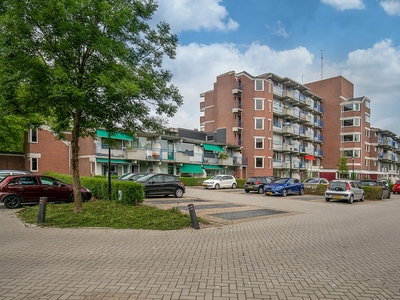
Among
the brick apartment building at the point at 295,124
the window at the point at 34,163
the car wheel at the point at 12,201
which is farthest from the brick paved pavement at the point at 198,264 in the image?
the brick apartment building at the point at 295,124

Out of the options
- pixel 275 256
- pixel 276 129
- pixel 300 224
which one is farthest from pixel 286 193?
pixel 276 129

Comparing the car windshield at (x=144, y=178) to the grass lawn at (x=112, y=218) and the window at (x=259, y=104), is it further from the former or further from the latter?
the window at (x=259, y=104)

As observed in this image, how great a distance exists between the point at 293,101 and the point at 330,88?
1467 cm

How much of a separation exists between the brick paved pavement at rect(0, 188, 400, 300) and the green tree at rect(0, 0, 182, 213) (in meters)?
4.01

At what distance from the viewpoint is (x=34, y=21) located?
9.02m

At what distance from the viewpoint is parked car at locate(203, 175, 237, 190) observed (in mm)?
32375

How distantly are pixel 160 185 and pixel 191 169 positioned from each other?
23.1 meters

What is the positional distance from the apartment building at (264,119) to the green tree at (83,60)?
118ft

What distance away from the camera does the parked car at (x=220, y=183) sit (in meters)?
32.4

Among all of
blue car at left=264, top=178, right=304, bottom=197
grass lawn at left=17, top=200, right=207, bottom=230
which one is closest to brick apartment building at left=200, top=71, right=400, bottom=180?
blue car at left=264, top=178, right=304, bottom=197

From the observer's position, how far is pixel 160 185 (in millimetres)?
19234

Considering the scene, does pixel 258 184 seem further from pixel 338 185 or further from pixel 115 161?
pixel 115 161

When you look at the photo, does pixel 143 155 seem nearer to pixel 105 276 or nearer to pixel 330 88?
pixel 105 276

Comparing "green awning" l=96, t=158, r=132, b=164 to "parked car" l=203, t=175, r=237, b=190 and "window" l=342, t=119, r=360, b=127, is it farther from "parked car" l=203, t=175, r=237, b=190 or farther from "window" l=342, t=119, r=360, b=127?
"window" l=342, t=119, r=360, b=127
